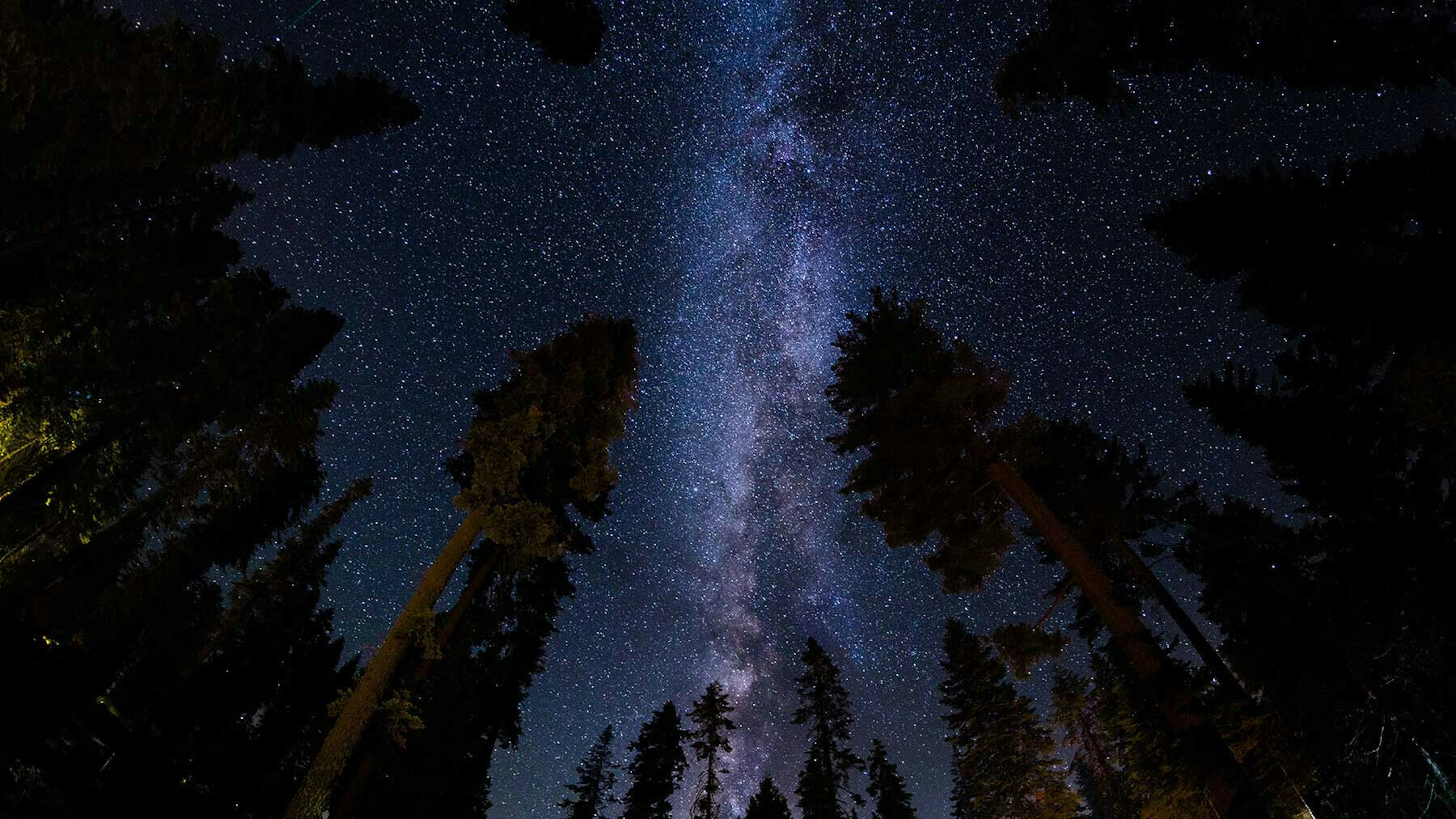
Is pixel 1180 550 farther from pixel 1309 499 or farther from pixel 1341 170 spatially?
pixel 1341 170

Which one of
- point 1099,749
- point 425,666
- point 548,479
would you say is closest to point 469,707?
point 425,666

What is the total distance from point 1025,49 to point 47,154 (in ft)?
49.1

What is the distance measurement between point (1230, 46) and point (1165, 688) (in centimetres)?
883

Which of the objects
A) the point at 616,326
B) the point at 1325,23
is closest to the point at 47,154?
the point at 616,326

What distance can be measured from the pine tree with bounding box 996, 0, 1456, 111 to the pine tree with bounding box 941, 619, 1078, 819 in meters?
18.7

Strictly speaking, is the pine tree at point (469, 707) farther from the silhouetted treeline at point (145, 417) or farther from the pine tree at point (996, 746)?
the pine tree at point (996, 746)

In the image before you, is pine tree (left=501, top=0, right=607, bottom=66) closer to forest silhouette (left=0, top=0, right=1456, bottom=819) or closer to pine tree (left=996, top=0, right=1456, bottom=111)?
forest silhouette (left=0, top=0, right=1456, bottom=819)

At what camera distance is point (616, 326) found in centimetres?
1781

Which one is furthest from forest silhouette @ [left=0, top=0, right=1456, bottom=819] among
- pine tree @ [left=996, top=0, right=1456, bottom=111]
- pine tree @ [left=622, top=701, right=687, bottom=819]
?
pine tree @ [left=622, top=701, right=687, bottom=819]

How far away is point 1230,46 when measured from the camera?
6.12 meters

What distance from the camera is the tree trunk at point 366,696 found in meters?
8.75

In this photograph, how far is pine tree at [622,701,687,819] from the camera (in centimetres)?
2875

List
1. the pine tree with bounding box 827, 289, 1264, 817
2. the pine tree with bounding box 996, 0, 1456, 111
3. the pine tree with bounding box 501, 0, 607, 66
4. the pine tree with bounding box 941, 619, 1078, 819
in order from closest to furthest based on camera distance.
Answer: the pine tree with bounding box 996, 0, 1456, 111 → the pine tree with bounding box 501, 0, 607, 66 → the pine tree with bounding box 827, 289, 1264, 817 → the pine tree with bounding box 941, 619, 1078, 819

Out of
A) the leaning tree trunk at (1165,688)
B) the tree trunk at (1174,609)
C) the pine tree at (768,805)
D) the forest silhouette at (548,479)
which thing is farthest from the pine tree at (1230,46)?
the pine tree at (768,805)
